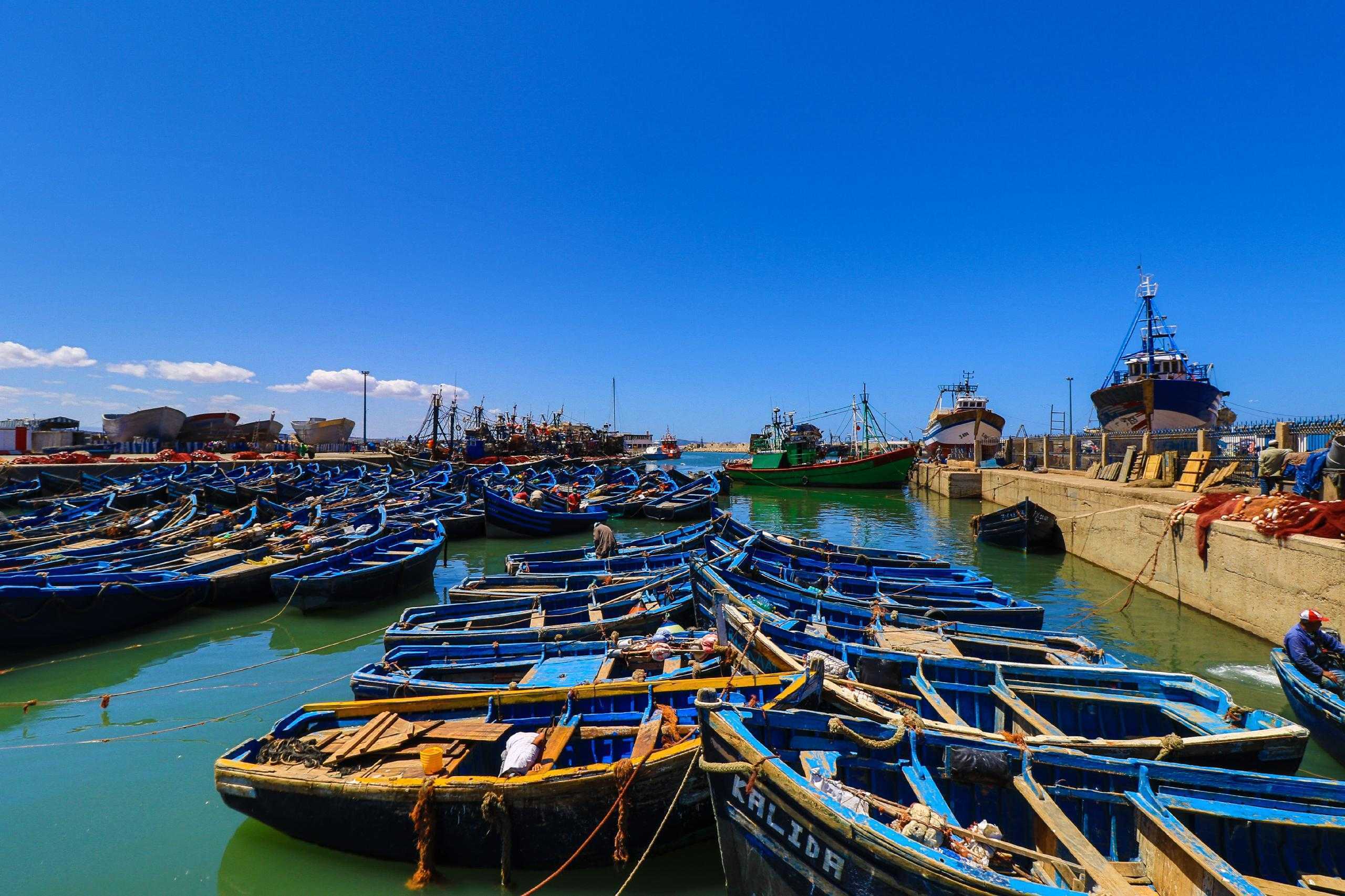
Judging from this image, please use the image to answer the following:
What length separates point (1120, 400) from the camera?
3862cm

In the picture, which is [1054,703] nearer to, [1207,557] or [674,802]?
[674,802]

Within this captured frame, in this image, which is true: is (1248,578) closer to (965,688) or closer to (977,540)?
(965,688)

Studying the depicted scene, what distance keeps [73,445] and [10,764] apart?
73026mm

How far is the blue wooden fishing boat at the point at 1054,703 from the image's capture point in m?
6.06

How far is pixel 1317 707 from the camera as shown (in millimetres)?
8227

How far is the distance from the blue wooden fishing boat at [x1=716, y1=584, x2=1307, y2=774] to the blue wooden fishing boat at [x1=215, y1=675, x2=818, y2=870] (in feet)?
4.64

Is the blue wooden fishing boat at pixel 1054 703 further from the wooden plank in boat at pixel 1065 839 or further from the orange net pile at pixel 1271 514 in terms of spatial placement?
the orange net pile at pixel 1271 514

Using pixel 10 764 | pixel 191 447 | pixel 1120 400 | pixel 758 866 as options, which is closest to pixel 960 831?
pixel 758 866

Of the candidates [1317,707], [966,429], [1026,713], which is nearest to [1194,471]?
[1317,707]

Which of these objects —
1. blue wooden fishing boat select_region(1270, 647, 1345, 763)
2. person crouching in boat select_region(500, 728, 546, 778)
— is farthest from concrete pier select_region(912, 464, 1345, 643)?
person crouching in boat select_region(500, 728, 546, 778)

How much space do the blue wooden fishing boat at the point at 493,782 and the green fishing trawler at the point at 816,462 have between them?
47.7m

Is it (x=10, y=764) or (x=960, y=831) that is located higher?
(x=960, y=831)

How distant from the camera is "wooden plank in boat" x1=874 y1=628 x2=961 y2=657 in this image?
380 inches

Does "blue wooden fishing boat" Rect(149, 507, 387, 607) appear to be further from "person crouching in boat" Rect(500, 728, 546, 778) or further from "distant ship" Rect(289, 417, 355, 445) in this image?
"distant ship" Rect(289, 417, 355, 445)
